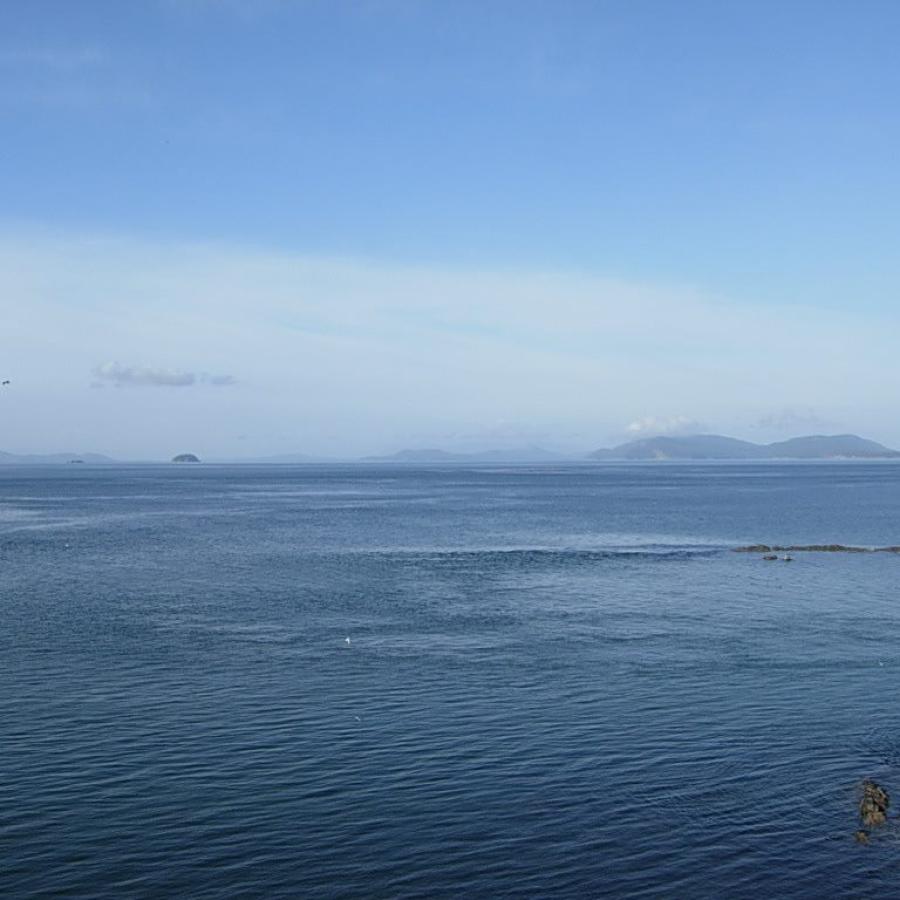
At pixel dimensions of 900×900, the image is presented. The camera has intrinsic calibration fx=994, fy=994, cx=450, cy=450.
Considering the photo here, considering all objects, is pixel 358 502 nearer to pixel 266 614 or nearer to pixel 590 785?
pixel 266 614

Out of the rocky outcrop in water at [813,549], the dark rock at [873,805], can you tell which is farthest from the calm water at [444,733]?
the rocky outcrop in water at [813,549]

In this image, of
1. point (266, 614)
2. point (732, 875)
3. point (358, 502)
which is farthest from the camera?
point (358, 502)

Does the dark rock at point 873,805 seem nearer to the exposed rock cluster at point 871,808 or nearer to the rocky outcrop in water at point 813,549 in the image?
the exposed rock cluster at point 871,808

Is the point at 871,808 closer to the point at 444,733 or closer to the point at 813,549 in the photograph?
the point at 444,733

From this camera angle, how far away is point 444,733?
125ft

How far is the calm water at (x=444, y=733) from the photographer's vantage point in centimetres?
2723

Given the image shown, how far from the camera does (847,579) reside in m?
80.9

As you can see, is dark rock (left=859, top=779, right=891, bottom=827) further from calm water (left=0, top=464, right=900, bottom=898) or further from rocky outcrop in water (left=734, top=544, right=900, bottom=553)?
rocky outcrop in water (left=734, top=544, right=900, bottom=553)

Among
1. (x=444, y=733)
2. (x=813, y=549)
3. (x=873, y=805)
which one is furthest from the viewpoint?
(x=813, y=549)

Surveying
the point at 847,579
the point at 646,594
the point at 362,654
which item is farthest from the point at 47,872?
the point at 847,579

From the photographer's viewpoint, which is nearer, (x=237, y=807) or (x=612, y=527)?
(x=237, y=807)

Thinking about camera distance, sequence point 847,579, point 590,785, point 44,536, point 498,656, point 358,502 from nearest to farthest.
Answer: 1. point 590,785
2. point 498,656
3. point 847,579
4. point 44,536
5. point 358,502

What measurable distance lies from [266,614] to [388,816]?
34.5 metres

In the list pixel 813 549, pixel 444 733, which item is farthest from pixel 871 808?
pixel 813 549
